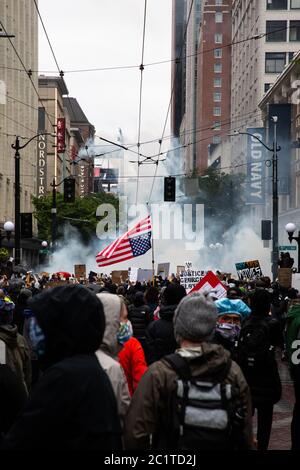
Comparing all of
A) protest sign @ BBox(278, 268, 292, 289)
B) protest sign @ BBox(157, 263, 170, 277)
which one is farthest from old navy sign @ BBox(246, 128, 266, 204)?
protest sign @ BBox(278, 268, 292, 289)

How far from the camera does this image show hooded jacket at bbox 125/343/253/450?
372 centimetres

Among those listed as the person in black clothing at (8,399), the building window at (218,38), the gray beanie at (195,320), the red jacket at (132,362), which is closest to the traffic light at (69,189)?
the red jacket at (132,362)

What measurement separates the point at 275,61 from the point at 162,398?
69.4 meters

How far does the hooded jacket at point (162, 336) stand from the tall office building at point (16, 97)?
138ft

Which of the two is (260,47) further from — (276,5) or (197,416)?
(197,416)

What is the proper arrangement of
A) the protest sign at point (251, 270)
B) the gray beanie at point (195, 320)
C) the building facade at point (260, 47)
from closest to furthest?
1. the gray beanie at point (195, 320)
2. the protest sign at point (251, 270)
3. the building facade at point (260, 47)

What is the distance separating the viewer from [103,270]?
173 feet

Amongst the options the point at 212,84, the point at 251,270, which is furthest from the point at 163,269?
the point at 212,84

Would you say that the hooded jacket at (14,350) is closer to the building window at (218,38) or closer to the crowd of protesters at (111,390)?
the crowd of protesters at (111,390)

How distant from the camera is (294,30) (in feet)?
229

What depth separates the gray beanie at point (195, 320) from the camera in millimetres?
3984

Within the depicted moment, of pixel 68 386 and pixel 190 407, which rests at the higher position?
pixel 68 386
